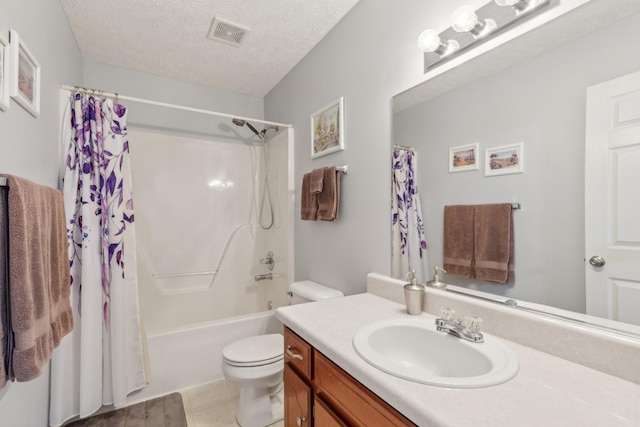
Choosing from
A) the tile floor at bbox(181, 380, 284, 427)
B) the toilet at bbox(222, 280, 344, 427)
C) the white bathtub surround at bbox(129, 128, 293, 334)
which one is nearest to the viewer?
the toilet at bbox(222, 280, 344, 427)

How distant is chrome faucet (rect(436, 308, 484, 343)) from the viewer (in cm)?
92

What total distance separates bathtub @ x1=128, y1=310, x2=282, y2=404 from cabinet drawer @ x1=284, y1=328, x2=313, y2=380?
1029 mm

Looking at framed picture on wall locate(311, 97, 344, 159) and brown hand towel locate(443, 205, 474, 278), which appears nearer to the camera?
brown hand towel locate(443, 205, 474, 278)

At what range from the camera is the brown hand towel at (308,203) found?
1931 millimetres

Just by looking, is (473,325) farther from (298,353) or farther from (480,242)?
(298,353)

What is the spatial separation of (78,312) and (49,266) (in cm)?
85

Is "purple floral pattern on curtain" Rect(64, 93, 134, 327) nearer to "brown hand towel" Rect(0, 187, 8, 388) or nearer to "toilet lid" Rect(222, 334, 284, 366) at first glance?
"toilet lid" Rect(222, 334, 284, 366)

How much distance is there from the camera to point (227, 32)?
1.93 m

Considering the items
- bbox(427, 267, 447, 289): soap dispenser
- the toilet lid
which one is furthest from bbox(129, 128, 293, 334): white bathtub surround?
bbox(427, 267, 447, 289): soap dispenser

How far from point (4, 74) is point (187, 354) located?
69.5 inches

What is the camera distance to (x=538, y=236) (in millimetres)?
922

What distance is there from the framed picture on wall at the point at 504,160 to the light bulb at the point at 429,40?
1.58ft

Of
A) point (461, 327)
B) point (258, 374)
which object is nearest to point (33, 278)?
point (258, 374)

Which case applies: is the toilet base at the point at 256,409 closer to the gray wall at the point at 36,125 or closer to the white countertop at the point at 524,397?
the gray wall at the point at 36,125
